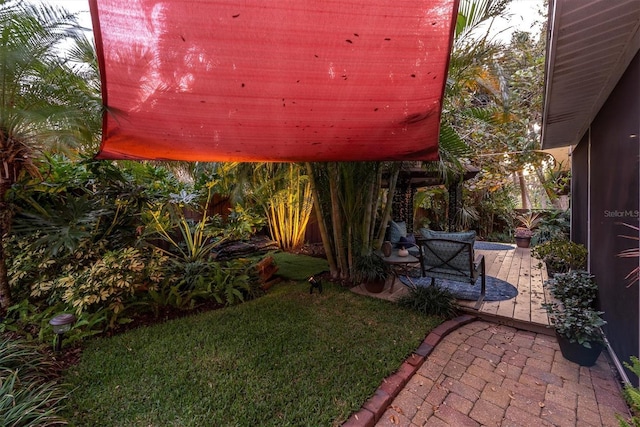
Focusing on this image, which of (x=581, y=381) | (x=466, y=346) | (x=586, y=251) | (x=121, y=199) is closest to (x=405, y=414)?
(x=466, y=346)

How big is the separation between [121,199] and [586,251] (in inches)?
240

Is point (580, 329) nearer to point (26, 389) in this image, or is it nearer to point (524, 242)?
point (26, 389)

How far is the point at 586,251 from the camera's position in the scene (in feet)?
10.8

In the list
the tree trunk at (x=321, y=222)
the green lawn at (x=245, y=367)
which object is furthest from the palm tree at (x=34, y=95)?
the tree trunk at (x=321, y=222)

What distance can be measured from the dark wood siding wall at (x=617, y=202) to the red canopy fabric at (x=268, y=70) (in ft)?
5.39

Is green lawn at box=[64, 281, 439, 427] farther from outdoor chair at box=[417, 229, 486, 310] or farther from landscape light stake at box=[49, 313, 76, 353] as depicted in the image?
outdoor chair at box=[417, 229, 486, 310]

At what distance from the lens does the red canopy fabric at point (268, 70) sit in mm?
1001

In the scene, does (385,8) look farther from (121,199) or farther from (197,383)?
(121,199)

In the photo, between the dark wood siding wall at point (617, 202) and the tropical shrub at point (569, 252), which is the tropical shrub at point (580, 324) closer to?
the dark wood siding wall at point (617, 202)

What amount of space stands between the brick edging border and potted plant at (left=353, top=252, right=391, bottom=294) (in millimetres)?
1067

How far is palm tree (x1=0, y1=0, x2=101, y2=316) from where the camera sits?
2.21 meters

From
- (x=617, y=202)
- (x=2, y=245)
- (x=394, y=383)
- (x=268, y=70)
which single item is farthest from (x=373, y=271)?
(x=2, y=245)

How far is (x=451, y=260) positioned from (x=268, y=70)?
3.25 metres

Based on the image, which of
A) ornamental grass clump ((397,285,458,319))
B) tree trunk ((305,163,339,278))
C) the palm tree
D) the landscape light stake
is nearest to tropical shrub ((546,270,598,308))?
ornamental grass clump ((397,285,458,319))
